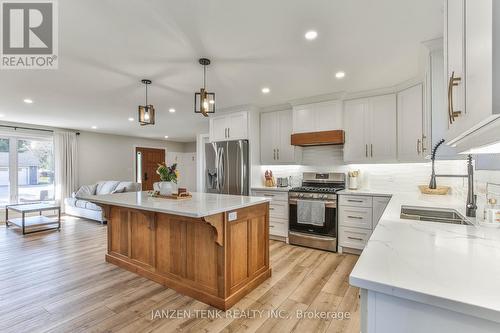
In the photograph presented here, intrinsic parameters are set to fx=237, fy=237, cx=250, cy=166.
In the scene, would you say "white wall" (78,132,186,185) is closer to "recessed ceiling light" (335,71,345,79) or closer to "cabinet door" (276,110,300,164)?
"cabinet door" (276,110,300,164)

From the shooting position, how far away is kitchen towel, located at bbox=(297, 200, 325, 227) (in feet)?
Answer: 11.7

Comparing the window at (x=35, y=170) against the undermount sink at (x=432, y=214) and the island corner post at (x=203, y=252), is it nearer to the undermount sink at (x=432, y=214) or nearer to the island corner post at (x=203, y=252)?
the island corner post at (x=203, y=252)

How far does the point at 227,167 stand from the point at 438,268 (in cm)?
384

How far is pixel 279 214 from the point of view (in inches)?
160

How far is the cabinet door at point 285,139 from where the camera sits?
14.0 feet

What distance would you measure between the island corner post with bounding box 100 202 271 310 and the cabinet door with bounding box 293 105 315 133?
1863 millimetres

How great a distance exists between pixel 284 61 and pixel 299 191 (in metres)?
2.02

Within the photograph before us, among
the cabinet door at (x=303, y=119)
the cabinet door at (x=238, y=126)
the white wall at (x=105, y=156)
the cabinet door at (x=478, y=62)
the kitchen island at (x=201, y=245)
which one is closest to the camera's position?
the cabinet door at (x=478, y=62)

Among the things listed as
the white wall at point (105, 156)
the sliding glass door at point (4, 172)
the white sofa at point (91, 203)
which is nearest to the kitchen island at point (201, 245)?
the white sofa at point (91, 203)

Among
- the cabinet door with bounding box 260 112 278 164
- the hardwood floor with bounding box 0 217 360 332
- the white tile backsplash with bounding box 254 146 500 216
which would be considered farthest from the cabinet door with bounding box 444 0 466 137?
the cabinet door with bounding box 260 112 278 164

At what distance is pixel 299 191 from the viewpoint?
12.5 feet

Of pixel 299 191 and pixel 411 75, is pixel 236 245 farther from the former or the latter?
pixel 411 75

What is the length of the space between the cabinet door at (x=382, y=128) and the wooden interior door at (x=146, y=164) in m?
7.51

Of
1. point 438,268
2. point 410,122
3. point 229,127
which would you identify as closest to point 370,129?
point 410,122
